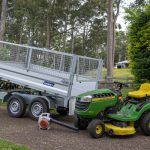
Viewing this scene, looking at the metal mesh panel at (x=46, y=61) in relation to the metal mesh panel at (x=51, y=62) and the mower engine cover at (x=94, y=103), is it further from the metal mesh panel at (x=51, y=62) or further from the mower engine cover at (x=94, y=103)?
the mower engine cover at (x=94, y=103)

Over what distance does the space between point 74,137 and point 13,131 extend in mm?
1504

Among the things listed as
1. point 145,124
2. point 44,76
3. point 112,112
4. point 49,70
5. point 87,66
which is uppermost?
point 87,66

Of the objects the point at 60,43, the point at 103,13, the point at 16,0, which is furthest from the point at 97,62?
→ the point at 60,43

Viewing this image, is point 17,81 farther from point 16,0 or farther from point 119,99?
point 16,0

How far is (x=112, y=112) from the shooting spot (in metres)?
8.88

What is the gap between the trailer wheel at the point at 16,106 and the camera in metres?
10.9

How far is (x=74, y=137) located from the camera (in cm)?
850

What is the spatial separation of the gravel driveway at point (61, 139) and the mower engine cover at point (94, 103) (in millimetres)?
553

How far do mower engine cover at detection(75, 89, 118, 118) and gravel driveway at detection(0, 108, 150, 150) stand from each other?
0.55 meters

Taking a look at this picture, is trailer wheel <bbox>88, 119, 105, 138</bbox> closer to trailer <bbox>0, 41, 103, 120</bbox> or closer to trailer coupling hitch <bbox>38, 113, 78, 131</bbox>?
trailer coupling hitch <bbox>38, 113, 78, 131</bbox>

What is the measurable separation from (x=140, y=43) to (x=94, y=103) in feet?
19.7

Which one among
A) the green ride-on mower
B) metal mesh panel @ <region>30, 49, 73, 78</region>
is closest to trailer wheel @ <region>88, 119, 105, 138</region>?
the green ride-on mower

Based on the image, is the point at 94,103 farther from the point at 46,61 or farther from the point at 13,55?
the point at 13,55

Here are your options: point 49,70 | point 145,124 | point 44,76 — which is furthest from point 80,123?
point 49,70
